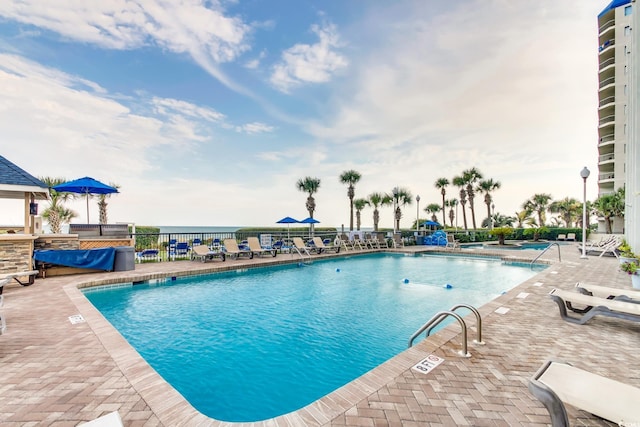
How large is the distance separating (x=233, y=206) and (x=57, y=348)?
66.8 ft

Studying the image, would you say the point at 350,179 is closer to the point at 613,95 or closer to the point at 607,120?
the point at 607,120

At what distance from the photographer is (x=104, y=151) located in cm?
1347

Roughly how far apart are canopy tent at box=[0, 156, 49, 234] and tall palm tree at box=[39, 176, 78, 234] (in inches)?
427

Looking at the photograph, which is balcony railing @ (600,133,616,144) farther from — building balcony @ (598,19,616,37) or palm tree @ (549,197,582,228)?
building balcony @ (598,19,616,37)

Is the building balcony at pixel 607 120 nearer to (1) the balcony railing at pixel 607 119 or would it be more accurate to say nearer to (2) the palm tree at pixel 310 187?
(1) the balcony railing at pixel 607 119

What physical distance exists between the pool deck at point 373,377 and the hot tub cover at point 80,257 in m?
3.08

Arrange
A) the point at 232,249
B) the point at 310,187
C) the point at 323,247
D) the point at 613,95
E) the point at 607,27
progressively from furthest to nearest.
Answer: the point at 607,27, the point at 613,95, the point at 310,187, the point at 323,247, the point at 232,249

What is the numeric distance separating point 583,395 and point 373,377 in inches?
57.9

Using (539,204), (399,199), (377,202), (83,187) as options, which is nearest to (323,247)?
(83,187)

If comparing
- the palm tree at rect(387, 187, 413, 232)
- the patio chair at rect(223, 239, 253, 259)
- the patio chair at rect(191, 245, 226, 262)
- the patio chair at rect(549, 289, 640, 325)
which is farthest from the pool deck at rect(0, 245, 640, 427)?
the palm tree at rect(387, 187, 413, 232)

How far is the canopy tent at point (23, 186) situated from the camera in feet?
22.4

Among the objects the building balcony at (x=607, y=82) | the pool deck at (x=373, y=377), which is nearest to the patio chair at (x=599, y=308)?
the pool deck at (x=373, y=377)

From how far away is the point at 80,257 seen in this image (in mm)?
7578

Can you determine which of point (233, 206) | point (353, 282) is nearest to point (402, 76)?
point (353, 282)
